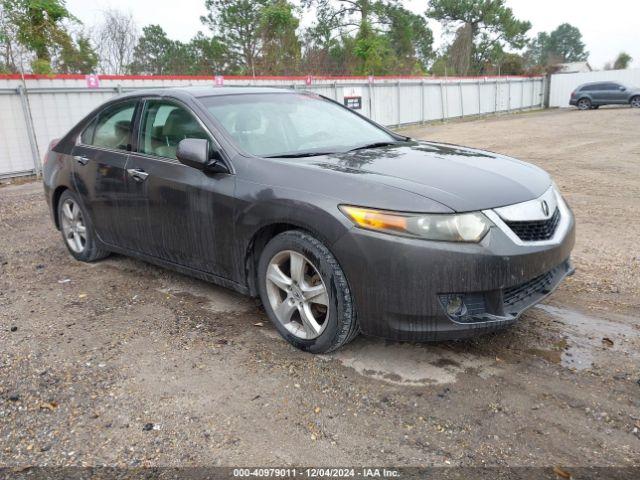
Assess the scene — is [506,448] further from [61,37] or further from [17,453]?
[61,37]

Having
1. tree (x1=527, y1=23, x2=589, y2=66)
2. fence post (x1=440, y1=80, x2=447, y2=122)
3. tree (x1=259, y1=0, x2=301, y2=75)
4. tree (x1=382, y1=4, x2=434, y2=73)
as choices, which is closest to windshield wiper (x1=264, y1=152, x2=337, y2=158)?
fence post (x1=440, y1=80, x2=447, y2=122)

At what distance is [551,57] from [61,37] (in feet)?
329

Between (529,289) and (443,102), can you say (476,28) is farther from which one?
(529,289)

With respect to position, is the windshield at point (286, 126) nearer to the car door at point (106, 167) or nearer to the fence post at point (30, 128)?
the car door at point (106, 167)

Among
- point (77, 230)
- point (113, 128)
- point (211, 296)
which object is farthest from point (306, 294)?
point (77, 230)

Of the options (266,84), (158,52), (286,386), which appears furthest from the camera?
(158,52)

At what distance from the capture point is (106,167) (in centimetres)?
455

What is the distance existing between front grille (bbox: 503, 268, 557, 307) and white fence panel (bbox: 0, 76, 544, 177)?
39.0ft

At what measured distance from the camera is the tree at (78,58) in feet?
57.3

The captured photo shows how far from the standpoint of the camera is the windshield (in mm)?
3787

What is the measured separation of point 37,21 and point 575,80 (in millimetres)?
34526

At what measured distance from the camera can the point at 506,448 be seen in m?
2.44

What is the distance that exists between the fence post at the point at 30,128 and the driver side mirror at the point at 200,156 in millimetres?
10125

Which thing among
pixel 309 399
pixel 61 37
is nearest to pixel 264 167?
pixel 309 399
